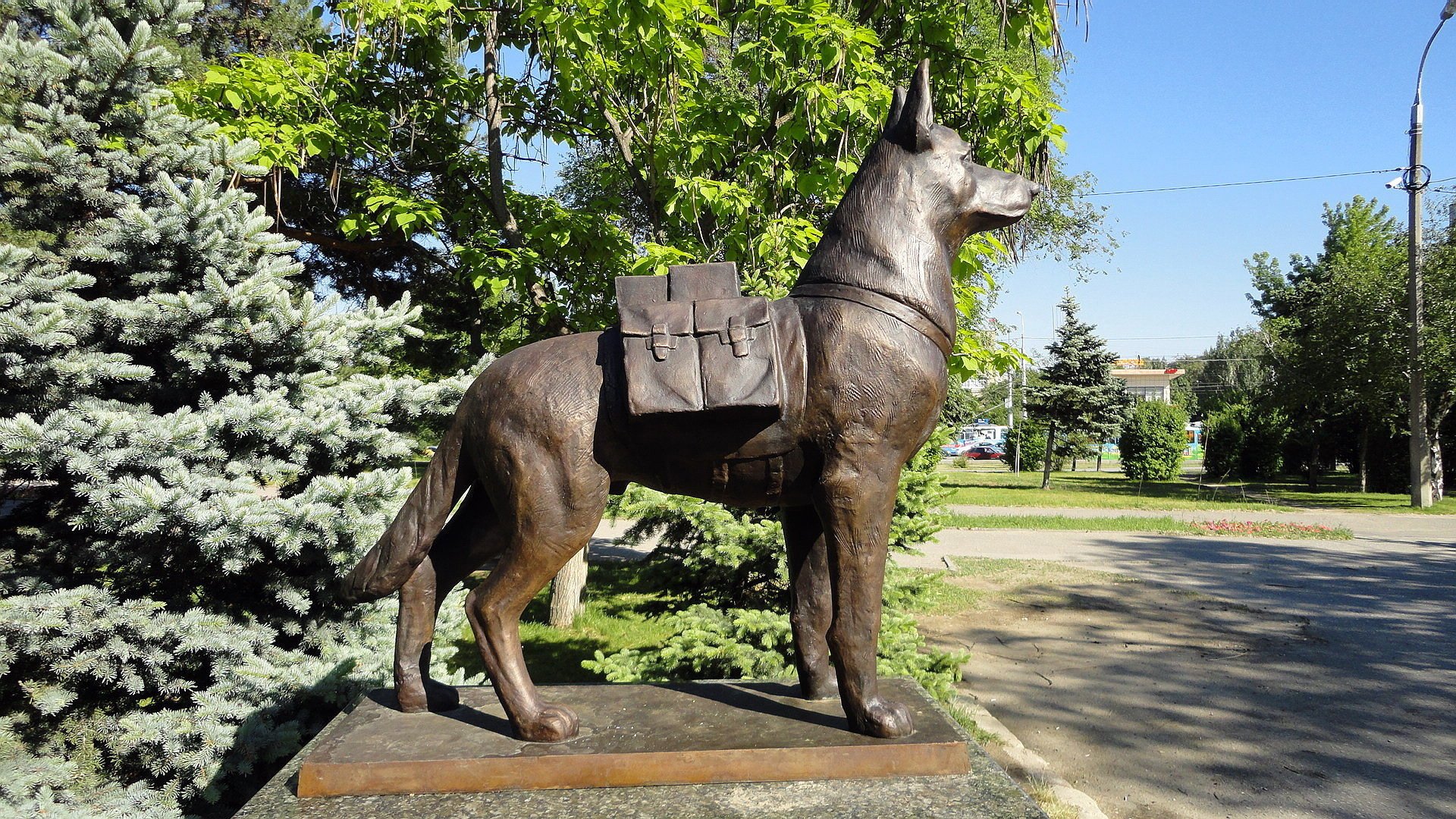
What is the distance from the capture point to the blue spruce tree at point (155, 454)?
3498 millimetres

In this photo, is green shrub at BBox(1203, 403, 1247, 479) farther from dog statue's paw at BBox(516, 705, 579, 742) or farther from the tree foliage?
dog statue's paw at BBox(516, 705, 579, 742)

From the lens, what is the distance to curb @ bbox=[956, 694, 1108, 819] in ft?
14.6

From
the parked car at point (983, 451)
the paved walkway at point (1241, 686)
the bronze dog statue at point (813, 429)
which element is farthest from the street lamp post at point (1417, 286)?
the parked car at point (983, 451)

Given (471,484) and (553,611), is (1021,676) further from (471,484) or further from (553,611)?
(471,484)

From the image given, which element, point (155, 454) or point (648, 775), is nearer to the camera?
point (648, 775)

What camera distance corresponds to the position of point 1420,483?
790 inches

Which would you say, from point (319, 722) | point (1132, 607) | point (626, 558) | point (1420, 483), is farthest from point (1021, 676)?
point (1420, 483)

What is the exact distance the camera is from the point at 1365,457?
Answer: 26344mm

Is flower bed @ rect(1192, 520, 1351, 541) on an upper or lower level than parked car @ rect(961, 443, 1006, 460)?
lower

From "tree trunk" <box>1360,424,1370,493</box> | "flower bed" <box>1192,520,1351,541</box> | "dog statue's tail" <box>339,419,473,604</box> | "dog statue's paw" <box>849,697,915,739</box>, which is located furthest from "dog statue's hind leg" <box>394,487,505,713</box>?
"tree trunk" <box>1360,424,1370,493</box>

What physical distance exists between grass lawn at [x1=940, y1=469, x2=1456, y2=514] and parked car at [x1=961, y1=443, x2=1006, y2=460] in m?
20.6

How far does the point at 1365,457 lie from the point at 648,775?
3101 cm

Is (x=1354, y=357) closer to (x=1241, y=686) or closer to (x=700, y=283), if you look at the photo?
(x=1241, y=686)

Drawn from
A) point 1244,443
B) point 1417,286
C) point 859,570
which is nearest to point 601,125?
point 859,570
